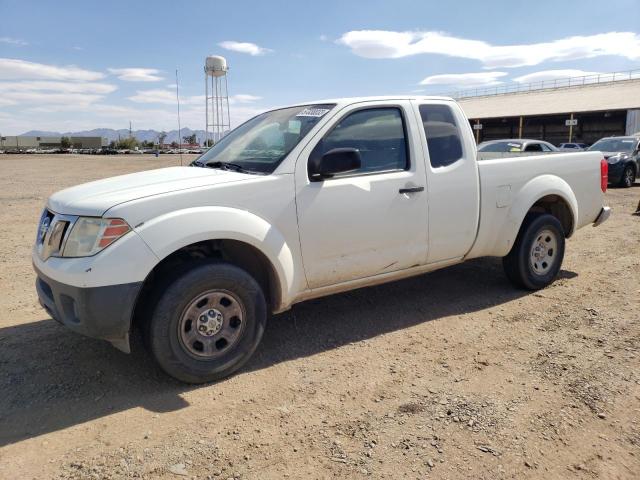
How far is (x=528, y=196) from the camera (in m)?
5.13

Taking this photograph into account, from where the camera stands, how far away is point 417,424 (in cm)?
302

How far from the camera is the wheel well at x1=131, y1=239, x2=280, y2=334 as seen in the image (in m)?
3.39

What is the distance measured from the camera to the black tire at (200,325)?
3283 mm

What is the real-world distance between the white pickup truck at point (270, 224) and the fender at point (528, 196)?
0.07 feet

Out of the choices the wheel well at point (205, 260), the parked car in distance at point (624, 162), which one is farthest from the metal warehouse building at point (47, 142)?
the wheel well at point (205, 260)

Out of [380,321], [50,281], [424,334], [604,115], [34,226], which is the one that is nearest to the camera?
[50,281]

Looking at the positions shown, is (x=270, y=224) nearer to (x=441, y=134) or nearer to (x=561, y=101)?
(x=441, y=134)

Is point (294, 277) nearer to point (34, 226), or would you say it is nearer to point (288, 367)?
point (288, 367)

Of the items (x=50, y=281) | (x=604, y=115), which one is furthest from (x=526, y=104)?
(x=50, y=281)

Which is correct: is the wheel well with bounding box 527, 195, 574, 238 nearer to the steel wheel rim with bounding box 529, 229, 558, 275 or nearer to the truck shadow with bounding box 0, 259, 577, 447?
the steel wheel rim with bounding box 529, 229, 558, 275

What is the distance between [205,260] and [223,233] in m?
0.27

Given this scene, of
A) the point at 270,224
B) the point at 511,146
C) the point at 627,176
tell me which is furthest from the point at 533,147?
the point at 270,224

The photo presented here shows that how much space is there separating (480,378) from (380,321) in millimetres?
1271

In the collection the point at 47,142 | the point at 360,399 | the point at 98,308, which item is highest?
the point at 47,142
